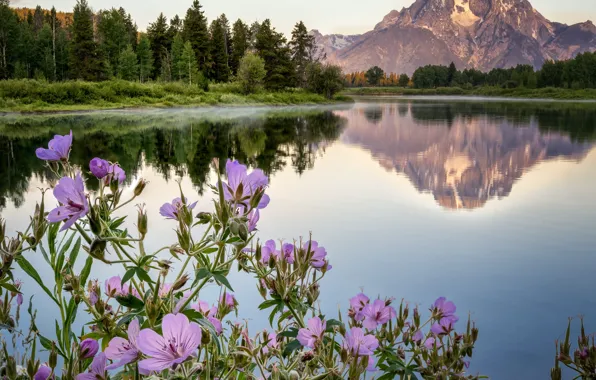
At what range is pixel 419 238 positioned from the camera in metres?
6.66

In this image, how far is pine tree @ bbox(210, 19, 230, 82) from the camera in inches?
2423

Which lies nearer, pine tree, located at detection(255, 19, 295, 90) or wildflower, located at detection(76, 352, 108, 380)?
wildflower, located at detection(76, 352, 108, 380)

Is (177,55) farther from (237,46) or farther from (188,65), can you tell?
(237,46)

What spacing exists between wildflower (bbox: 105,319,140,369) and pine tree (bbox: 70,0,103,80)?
54.5 metres

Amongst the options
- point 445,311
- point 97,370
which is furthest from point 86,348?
point 445,311

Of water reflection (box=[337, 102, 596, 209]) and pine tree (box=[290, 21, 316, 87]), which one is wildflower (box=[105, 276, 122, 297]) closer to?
water reflection (box=[337, 102, 596, 209])

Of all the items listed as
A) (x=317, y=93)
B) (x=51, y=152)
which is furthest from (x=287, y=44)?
(x=51, y=152)

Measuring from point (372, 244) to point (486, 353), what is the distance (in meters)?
2.71

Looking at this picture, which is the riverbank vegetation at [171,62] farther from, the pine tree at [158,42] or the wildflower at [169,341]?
the wildflower at [169,341]

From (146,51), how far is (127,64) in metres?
5.20

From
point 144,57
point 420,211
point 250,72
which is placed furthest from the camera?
point 144,57

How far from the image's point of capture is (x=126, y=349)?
4.09ft

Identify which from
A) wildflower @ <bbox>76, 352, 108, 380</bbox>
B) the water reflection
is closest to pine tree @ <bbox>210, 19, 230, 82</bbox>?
the water reflection

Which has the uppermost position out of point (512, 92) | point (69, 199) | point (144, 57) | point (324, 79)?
point (144, 57)
